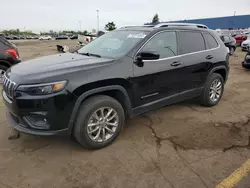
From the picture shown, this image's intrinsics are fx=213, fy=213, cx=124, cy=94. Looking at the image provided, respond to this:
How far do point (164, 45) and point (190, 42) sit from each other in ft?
2.47

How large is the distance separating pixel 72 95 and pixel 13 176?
1217mm

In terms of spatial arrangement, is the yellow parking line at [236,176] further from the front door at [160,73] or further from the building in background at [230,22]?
the building in background at [230,22]

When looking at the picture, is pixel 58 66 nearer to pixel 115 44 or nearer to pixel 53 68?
pixel 53 68

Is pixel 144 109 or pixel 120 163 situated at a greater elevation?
pixel 144 109

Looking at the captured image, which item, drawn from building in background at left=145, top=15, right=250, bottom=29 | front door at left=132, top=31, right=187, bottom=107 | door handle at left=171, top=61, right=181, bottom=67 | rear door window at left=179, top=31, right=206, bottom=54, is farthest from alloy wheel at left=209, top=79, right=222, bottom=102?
building in background at left=145, top=15, right=250, bottom=29

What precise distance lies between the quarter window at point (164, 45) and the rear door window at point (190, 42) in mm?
198

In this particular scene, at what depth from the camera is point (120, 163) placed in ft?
9.38

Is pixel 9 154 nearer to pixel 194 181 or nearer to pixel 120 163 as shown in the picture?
pixel 120 163

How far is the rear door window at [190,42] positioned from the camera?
13.2ft

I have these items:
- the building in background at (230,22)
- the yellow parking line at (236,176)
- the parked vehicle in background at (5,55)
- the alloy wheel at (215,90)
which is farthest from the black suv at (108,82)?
the building in background at (230,22)

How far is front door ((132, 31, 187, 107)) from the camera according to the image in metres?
3.37

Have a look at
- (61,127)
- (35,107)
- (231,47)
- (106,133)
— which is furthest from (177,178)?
(231,47)

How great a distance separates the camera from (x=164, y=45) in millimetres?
3746

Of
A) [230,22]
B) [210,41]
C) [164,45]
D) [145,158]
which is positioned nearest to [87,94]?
[145,158]
